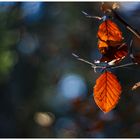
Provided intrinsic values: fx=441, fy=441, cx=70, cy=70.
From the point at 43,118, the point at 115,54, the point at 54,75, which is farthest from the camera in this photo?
the point at 54,75

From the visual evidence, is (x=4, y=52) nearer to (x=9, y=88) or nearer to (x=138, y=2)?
(x=9, y=88)

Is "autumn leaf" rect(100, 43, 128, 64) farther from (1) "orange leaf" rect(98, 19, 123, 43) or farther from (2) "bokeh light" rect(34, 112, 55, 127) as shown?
(2) "bokeh light" rect(34, 112, 55, 127)

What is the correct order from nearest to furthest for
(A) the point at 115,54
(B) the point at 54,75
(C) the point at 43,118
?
(A) the point at 115,54
(C) the point at 43,118
(B) the point at 54,75

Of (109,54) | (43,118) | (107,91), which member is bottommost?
(43,118)

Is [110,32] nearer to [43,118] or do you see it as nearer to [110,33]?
[110,33]

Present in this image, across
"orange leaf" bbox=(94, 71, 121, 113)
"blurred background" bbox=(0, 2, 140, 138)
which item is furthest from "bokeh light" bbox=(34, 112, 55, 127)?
"orange leaf" bbox=(94, 71, 121, 113)

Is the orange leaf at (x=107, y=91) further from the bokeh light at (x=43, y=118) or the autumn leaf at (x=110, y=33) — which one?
the bokeh light at (x=43, y=118)

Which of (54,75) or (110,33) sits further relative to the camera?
(54,75)

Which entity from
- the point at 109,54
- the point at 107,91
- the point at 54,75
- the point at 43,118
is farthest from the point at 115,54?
the point at 54,75
